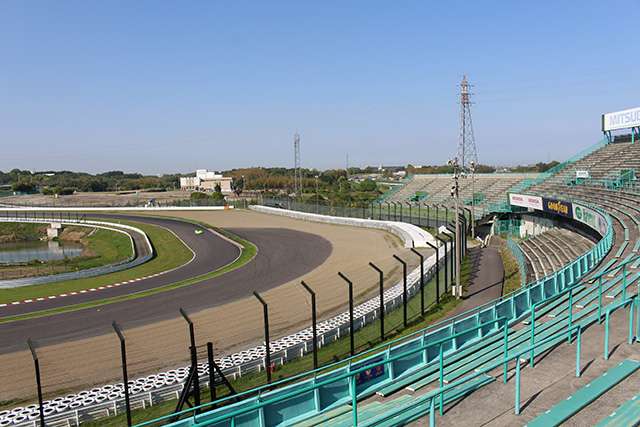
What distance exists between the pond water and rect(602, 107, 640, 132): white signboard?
54044 millimetres

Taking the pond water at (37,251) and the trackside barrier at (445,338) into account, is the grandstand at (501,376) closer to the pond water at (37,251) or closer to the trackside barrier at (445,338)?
the trackside barrier at (445,338)

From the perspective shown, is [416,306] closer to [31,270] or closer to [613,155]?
[31,270]

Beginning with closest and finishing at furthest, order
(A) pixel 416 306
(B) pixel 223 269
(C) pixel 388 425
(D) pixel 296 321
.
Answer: (C) pixel 388 425 → (D) pixel 296 321 → (A) pixel 416 306 → (B) pixel 223 269

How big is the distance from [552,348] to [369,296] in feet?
30.8

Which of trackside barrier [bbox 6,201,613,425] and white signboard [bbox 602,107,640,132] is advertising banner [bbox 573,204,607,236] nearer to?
trackside barrier [bbox 6,201,613,425]

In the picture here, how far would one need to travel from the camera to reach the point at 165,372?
10758 millimetres

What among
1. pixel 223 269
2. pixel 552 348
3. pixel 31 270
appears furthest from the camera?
pixel 31 270

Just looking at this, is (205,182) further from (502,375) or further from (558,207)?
(502,375)

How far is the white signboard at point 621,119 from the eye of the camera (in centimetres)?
3806

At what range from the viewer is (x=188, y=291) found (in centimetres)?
2217

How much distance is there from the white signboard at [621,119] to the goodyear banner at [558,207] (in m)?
14.2

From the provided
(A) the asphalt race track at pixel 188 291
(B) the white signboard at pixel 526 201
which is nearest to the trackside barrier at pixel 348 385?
(A) the asphalt race track at pixel 188 291

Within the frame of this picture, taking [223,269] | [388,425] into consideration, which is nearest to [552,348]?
[388,425]

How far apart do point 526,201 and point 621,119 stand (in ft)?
45.4
